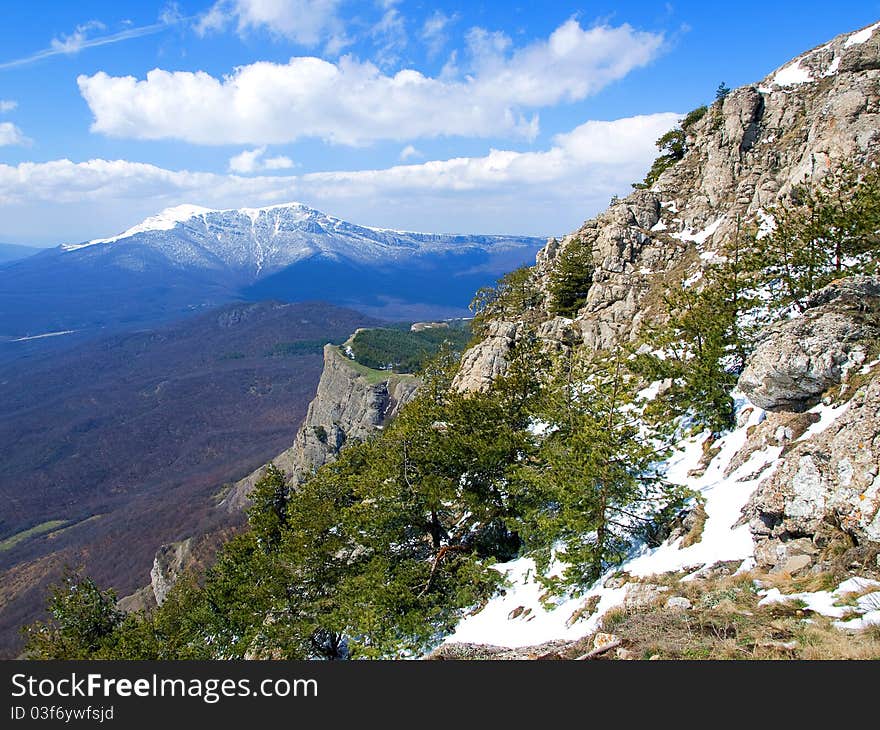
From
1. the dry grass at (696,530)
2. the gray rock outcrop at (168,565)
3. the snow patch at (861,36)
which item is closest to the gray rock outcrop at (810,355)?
the dry grass at (696,530)

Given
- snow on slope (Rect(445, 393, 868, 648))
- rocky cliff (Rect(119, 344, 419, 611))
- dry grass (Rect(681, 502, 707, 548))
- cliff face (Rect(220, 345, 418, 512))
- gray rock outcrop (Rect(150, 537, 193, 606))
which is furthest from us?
cliff face (Rect(220, 345, 418, 512))

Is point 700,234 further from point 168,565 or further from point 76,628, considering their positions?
point 168,565

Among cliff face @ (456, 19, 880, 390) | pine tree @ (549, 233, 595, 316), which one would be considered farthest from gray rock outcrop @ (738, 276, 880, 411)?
pine tree @ (549, 233, 595, 316)

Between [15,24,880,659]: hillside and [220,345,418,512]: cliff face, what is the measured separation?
85.9m

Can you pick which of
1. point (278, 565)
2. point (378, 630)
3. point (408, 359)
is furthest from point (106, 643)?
Answer: point (408, 359)

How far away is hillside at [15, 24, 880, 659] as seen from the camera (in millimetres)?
12547

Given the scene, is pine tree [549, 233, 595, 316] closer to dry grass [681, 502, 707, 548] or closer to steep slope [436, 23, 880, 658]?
steep slope [436, 23, 880, 658]

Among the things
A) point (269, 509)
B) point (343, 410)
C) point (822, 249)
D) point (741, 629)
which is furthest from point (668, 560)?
point (343, 410)

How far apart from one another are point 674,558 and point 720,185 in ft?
149

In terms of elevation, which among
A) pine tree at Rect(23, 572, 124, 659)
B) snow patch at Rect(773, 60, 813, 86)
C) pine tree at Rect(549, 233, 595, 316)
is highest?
snow patch at Rect(773, 60, 813, 86)

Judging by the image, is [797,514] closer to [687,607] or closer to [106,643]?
[687,607]

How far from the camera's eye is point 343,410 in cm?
13850

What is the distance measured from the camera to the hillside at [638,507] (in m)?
12.5

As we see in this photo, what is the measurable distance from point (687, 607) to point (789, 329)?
12.0 meters
